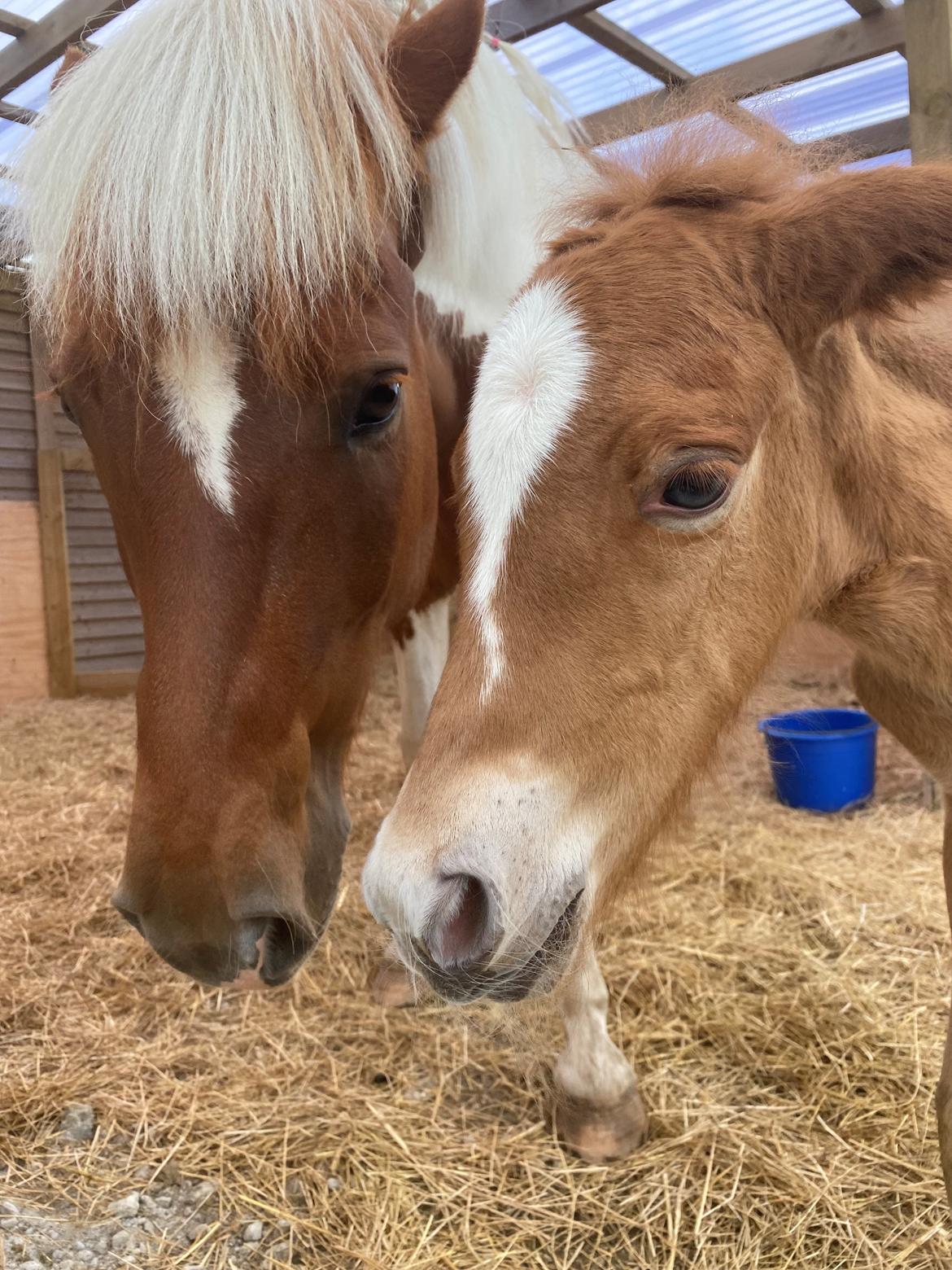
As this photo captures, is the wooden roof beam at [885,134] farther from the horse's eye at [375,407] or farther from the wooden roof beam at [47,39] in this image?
the horse's eye at [375,407]

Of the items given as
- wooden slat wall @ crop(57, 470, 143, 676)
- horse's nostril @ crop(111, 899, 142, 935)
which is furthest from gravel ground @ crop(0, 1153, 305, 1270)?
wooden slat wall @ crop(57, 470, 143, 676)

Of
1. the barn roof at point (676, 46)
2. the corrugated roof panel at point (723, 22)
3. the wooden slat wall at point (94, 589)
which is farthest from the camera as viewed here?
the wooden slat wall at point (94, 589)

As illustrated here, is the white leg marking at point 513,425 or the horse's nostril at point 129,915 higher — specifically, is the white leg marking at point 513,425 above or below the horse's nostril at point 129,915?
above

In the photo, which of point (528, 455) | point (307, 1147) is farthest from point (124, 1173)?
point (528, 455)

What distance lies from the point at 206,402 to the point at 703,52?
3.54 m

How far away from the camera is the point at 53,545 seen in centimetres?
622

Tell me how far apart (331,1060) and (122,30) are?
2.17 meters

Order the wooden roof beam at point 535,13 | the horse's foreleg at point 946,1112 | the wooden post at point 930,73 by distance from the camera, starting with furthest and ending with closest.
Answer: the wooden roof beam at point 535,13
the wooden post at point 930,73
the horse's foreleg at point 946,1112

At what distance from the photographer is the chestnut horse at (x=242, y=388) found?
131cm

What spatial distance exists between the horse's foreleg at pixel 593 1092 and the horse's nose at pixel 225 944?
0.66 meters

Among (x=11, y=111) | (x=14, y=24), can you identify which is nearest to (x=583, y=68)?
(x=14, y=24)

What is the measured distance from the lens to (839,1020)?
223 centimetres

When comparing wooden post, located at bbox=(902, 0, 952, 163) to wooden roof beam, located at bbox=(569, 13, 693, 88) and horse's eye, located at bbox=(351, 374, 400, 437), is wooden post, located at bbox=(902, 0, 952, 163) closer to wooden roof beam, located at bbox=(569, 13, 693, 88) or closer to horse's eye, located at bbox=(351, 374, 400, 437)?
wooden roof beam, located at bbox=(569, 13, 693, 88)

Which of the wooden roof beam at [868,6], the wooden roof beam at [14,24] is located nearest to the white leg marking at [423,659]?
the wooden roof beam at [868,6]
